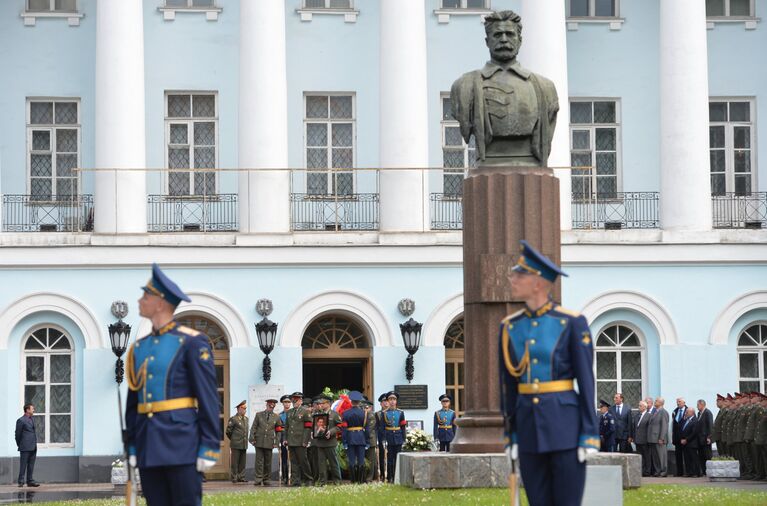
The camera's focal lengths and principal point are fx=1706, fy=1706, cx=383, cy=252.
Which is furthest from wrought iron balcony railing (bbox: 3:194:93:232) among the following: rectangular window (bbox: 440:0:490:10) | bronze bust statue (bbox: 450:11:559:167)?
bronze bust statue (bbox: 450:11:559:167)

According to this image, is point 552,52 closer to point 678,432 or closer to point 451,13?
point 451,13

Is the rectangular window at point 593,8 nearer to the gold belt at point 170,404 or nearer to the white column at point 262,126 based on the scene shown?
the white column at point 262,126

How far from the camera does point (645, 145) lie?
3809 cm

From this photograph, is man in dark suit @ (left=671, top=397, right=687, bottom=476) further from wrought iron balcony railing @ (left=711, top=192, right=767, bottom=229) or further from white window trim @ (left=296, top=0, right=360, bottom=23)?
white window trim @ (left=296, top=0, right=360, bottom=23)

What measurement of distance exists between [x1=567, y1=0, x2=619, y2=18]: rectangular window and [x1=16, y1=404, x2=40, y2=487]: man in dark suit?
1516 cm

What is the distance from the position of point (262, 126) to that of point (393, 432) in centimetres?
742

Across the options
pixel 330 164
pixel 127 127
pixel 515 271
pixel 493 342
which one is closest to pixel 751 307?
pixel 330 164

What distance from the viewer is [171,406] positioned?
1153 cm

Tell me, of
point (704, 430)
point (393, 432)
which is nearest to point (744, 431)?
point (704, 430)

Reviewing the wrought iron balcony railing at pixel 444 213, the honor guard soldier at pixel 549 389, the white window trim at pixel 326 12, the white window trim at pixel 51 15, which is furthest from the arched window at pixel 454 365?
the honor guard soldier at pixel 549 389

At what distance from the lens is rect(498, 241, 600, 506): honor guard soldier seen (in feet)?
37.0

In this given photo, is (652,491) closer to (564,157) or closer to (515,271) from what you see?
(515,271)

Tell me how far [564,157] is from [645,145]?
3.92 m

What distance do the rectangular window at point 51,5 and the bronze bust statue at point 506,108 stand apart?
21241 millimetres
